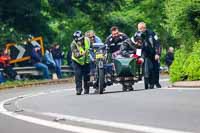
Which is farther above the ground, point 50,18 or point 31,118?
point 50,18

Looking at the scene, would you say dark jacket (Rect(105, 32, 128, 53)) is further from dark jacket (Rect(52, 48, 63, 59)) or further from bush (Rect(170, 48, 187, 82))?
dark jacket (Rect(52, 48, 63, 59))

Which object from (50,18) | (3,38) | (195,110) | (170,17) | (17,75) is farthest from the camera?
(50,18)

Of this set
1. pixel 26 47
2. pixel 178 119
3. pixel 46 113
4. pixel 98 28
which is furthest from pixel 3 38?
pixel 178 119

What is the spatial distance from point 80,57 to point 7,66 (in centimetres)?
1138

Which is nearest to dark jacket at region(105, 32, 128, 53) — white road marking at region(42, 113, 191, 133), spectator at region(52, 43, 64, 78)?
white road marking at region(42, 113, 191, 133)

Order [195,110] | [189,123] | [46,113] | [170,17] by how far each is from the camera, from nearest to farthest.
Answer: [189,123] < [195,110] < [46,113] < [170,17]

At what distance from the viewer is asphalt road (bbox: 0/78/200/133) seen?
10.4m

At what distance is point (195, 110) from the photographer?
12070mm

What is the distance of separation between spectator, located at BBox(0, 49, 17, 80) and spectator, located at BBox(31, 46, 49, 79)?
42.0 inches

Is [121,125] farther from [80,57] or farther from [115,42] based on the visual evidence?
[80,57]

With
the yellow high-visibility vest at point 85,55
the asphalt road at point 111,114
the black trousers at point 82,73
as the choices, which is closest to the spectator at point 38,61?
the black trousers at point 82,73

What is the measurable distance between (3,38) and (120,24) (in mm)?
6089

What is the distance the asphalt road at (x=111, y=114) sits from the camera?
10.4 meters

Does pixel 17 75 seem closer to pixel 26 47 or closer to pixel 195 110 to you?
pixel 26 47
